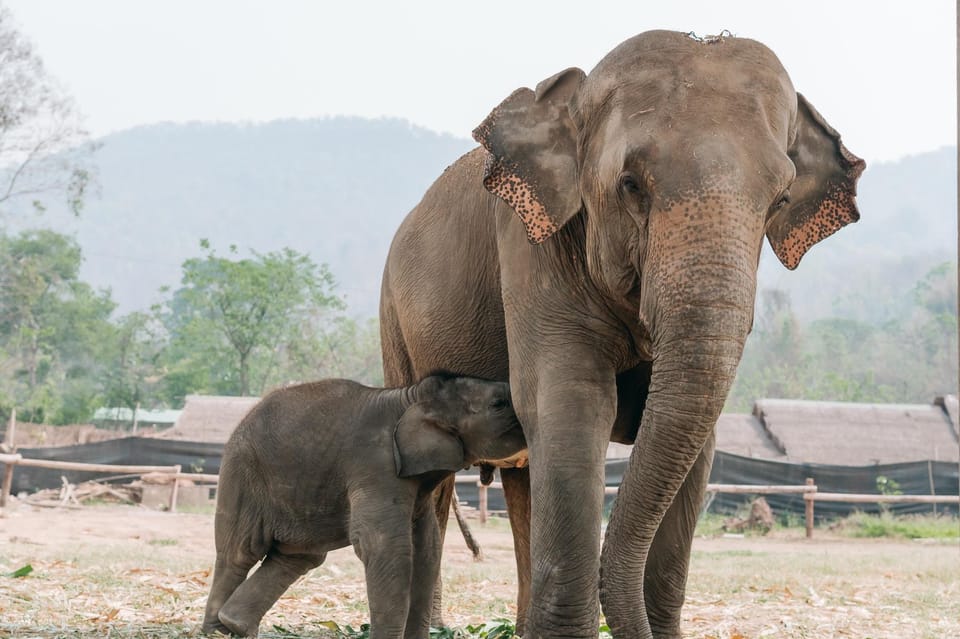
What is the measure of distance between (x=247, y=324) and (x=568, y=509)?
139 ft

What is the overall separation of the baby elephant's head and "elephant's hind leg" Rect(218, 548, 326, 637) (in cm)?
103

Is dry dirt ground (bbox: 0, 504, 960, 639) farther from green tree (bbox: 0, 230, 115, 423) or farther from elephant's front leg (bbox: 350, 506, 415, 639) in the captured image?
green tree (bbox: 0, 230, 115, 423)

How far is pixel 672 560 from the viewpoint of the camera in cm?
491

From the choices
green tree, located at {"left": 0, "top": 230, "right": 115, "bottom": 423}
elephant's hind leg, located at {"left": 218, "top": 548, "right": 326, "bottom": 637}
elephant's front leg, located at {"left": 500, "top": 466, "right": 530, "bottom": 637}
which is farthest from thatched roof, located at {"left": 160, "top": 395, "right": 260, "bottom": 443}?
green tree, located at {"left": 0, "top": 230, "right": 115, "bottom": 423}

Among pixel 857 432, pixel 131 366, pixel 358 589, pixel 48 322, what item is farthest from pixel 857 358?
pixel 358 589

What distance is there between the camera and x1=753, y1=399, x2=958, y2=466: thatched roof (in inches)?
1034

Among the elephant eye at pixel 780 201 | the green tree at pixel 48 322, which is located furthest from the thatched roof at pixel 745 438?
the green tree at pixel 48 322

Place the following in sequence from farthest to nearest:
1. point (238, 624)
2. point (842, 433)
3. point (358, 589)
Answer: point (842, 433) → point (358, 589) → point (238, 624)

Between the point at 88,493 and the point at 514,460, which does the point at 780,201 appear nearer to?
the point at 514,460

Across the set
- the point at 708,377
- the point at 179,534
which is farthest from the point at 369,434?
the point at 179,534

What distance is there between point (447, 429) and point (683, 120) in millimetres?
1933

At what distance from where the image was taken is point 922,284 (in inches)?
3762

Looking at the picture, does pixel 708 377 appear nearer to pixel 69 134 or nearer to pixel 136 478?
pixel 136 478

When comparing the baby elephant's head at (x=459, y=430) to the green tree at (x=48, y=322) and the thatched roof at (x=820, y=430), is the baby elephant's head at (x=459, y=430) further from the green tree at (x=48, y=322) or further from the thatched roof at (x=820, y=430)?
the green tree at (x=48, y=322)
